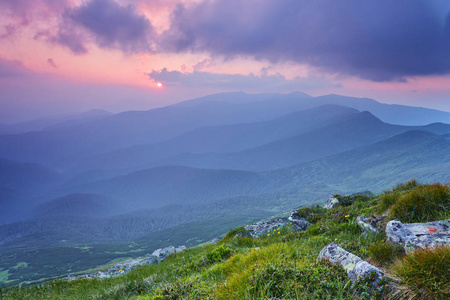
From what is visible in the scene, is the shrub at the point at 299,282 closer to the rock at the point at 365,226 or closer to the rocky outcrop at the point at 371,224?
the rock at the point at 365,226

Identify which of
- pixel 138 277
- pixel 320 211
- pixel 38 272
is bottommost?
pixel 38 272

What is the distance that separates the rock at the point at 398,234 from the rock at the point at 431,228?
26 centimetres

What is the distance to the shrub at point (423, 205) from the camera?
7580 millimetres

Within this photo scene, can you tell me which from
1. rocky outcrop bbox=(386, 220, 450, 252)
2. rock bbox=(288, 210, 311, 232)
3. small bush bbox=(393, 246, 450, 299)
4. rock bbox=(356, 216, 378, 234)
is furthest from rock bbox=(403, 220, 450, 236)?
rock bbox=(288, 210, 311, 232)

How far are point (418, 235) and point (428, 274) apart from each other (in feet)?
8.29

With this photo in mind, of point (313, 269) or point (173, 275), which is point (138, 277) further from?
point (313, 269)

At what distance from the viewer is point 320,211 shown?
15961 mm

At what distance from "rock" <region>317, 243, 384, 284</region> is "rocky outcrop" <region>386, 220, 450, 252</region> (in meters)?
1.57

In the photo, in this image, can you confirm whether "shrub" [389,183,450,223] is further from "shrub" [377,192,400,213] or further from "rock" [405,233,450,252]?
"rock" [405,233,450,252]

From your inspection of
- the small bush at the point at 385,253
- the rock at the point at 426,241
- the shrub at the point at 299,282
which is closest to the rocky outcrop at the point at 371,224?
the rock at the point at 426,241

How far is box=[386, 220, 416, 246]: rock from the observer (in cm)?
564

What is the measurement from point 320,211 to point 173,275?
39.0ft

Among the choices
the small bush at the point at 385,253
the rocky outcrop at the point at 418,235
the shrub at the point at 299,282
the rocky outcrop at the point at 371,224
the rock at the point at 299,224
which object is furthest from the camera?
the rock at the point at 299,224

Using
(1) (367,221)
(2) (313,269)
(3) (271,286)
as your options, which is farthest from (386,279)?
(1) (367,221)
